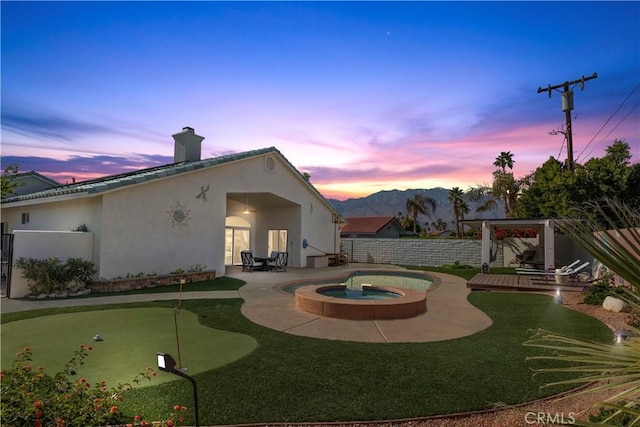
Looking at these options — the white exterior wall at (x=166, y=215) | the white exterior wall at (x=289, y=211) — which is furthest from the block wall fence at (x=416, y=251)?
the white exterior wall at (x=166, y=215)

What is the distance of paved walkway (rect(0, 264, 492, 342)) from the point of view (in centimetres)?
711

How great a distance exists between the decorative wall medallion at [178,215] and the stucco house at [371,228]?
33.5m

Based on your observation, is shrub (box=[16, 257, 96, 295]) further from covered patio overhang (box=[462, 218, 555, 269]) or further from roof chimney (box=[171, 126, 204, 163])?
covered patio overhang (box=[462, 218, 555, 269])

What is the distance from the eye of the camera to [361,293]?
12.8m

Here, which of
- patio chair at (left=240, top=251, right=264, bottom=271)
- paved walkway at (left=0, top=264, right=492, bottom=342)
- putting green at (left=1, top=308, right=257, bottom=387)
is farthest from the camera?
patio chair at (left=240, top=251, right=264, bottom=271)

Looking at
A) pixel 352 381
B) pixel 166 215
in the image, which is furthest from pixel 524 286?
pixel 166 215

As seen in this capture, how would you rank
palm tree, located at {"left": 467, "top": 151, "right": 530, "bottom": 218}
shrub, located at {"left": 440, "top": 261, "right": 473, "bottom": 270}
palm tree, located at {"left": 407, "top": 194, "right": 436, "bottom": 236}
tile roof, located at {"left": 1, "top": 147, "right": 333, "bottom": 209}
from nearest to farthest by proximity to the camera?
tile roof, located at {"left": 1, "top": 147, "right": 333, "bottom": 209} → shrub, located at {"left": 440, "top": 261, "right": 473, "bottom": 270} → palm tree, located at {"left": 467, "top": 151, "right": 530, "bottom": 218} → palm tree, located at {"left": 407, "top": 194, "right": 436, "bottom": 236}

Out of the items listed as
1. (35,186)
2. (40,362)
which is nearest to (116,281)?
(40,362)

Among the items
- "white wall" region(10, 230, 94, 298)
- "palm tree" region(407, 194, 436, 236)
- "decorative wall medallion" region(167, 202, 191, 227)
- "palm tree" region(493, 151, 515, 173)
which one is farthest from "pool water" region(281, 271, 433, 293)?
"palm tree" region(407, 194, 436, 236)

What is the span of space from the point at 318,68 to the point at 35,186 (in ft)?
76.6

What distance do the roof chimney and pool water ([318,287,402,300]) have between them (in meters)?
12.1

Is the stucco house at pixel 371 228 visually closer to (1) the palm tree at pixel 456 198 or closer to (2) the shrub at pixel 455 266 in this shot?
(1) the palm tree at pixel 456 198

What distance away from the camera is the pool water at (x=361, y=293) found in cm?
1207

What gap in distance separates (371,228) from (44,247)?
40103mm
